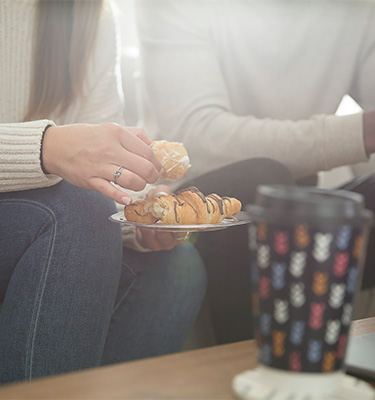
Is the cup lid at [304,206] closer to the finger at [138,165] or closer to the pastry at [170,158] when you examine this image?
the finger at [138,165]

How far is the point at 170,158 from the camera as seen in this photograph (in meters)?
1.12

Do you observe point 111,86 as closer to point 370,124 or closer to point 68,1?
point 68,1

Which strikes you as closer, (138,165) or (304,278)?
(304,278)

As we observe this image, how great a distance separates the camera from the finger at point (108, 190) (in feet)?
3.18

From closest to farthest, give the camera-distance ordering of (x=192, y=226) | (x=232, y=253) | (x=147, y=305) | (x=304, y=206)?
(x=304, y=206), (x=192, y=226), (x=147, y=305), (x=232, y=253)

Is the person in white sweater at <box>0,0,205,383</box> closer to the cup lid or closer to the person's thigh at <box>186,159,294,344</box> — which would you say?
the person's thigh at <box>186,159,294,344</box>

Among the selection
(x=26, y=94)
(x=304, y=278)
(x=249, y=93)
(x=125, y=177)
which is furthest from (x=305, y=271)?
(x=249, y=93)

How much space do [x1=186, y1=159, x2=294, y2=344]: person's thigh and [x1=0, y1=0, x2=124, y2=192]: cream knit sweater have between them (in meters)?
0.24

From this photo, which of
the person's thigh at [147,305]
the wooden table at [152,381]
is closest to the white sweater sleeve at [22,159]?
the person's thigh at [147,305]

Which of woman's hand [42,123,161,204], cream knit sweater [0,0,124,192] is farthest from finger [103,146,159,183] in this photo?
cream knit sweater [0,0,124,192]

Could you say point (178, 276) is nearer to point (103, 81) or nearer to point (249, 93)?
point (103, 81)

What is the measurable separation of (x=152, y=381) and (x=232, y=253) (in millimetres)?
869

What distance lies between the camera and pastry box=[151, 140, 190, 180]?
112 centimetres

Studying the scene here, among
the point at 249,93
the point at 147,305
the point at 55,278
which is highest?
the point at 249,93
